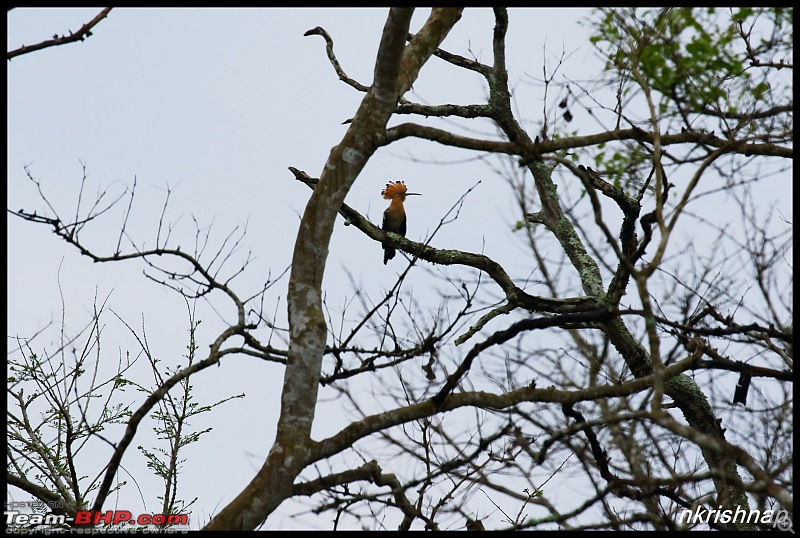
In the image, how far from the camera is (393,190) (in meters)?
10.8

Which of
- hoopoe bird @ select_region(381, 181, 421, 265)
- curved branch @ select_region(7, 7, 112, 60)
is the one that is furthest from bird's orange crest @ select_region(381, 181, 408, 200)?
curved branch @ select_region(7, 7, 112, 60)

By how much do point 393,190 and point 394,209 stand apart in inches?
10.8

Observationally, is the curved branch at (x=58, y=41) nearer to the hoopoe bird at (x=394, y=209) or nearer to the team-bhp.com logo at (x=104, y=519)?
the team-bhp.com logo at (x=104, y=519)


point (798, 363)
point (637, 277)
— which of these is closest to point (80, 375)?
point (637, 277)

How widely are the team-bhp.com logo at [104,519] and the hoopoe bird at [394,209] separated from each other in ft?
18.7

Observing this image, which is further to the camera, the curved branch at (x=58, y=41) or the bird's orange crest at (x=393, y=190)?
the bird's orange crest at (x=393, y=190)

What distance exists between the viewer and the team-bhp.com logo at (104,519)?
471 cm

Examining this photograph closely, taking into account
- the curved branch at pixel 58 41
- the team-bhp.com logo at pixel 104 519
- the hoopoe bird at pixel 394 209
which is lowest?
the team-bhp.com logo at pixel 104 519

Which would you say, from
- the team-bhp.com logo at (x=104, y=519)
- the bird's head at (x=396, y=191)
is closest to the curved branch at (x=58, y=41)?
the team-bhp.com logo at (x=104, y=519)

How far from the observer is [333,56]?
7027mm

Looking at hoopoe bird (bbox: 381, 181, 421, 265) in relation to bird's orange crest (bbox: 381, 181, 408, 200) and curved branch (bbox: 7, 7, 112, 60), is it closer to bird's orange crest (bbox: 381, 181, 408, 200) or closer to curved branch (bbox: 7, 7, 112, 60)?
bird's orange crest (bbox: 381, 181, 408, 200)

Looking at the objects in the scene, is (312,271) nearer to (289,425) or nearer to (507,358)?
(289,425)

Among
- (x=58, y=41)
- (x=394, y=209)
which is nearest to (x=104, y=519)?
(x=58, y=41)

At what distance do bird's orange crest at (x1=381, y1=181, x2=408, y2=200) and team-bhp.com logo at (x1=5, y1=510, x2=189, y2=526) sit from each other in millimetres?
5944
